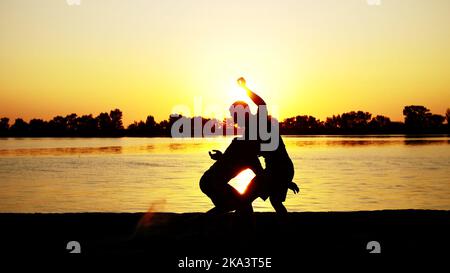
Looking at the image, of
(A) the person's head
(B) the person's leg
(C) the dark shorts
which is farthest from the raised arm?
(B) the person's leg

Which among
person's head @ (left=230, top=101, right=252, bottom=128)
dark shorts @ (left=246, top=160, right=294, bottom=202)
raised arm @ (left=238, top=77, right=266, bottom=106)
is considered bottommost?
dark shorts @ (left=246, top=160, right=294, bottom=202)

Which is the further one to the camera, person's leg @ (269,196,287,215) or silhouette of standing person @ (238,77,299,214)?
person's leg @ (269,196,287,215)

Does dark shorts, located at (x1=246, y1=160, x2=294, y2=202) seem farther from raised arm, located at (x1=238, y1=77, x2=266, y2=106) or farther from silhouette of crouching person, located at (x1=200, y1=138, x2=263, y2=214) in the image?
raised arm, located at (x1=238, y1=77, x2=266, y2=106)

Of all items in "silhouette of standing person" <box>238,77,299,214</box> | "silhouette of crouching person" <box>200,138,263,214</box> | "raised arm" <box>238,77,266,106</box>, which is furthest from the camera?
"silhouette of standing person" <box>238,77,299,214</box>

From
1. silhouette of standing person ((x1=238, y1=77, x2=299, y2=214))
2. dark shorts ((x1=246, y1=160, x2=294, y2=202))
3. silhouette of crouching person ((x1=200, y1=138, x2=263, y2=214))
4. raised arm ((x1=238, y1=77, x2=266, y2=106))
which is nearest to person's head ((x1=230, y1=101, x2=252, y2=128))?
raised arm ((x1=238, y1=77, x2=266, y2=106))

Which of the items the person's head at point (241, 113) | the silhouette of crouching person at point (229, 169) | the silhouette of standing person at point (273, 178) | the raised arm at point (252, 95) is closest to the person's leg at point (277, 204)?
the silhouette of standing person at point (273, 178)

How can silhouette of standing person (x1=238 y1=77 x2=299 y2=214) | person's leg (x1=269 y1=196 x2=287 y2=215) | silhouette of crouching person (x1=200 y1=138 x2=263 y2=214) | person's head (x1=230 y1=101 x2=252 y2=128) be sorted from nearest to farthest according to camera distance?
person's head (x1=230 y1=101 x2=252 y2=128)
silhouette of crouching person (x1=200 y1=138 x2=263 y2=214)
silhouette of standing person (x1=238 y1=77 x2=299 y2=214)
person's leg (x1=269 y1=196 x2=287 y2=215)

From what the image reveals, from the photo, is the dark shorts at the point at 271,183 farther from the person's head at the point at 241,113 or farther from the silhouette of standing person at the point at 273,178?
the person's head at the point at 241,113

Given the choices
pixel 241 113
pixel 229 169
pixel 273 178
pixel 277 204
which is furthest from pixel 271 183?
pixel 241 113

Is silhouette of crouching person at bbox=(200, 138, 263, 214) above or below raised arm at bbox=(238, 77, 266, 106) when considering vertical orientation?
below

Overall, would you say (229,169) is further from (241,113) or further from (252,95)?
(252,95)
